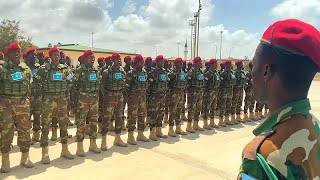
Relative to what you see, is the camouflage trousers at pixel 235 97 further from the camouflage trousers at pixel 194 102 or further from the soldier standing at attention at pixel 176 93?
the soldier standing at attention at pixel 176 93

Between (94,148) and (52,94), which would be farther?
(94,148)

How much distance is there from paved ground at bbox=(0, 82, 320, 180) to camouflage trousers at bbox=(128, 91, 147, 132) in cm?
52

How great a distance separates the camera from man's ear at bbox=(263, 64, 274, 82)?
107 cm

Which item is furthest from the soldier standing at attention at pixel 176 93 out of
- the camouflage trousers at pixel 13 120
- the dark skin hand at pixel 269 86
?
the dark skin hand at pixel 269 86

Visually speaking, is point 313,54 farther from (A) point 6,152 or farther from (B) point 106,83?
(B) point 106,83

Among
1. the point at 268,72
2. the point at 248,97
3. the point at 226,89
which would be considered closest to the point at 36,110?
the point at 226,89

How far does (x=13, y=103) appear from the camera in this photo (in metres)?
5.43

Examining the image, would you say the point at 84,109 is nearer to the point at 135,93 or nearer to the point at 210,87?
the point at 135,93

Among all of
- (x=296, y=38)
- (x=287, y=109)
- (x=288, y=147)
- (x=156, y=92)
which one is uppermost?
(x=296, y=38)

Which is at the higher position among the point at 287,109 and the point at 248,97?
the point at 287,109

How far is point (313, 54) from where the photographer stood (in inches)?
39.8

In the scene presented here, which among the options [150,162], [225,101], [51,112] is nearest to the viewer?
[51,112]

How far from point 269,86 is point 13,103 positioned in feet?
17.1

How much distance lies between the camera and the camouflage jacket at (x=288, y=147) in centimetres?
96
